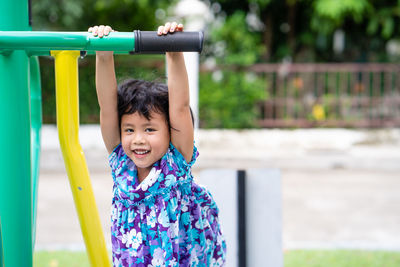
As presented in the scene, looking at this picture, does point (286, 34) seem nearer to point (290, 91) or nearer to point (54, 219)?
point (290, 91)

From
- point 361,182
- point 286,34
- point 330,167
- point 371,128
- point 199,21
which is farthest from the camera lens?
point 286,34

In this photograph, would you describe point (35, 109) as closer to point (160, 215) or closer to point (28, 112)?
point (28, 112)

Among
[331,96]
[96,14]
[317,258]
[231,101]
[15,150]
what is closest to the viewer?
[15,150]

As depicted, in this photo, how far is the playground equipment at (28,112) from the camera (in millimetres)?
1236

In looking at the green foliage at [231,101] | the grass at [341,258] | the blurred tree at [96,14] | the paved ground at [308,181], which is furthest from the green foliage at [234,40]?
the grass at [341,258]

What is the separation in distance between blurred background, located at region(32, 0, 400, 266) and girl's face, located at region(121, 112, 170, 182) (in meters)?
2.99

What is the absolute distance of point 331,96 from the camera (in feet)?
29.5

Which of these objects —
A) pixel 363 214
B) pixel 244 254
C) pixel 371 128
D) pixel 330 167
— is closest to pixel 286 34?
pixel 371 128

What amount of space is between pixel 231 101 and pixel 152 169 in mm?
7330

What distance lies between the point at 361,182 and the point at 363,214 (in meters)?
1.53

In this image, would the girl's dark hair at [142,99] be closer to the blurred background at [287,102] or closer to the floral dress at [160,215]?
the floral dress at [160,215]

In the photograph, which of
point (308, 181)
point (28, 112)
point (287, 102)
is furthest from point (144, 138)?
point (287, 102)

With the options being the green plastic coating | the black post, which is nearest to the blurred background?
the black post

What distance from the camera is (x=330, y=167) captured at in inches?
281
